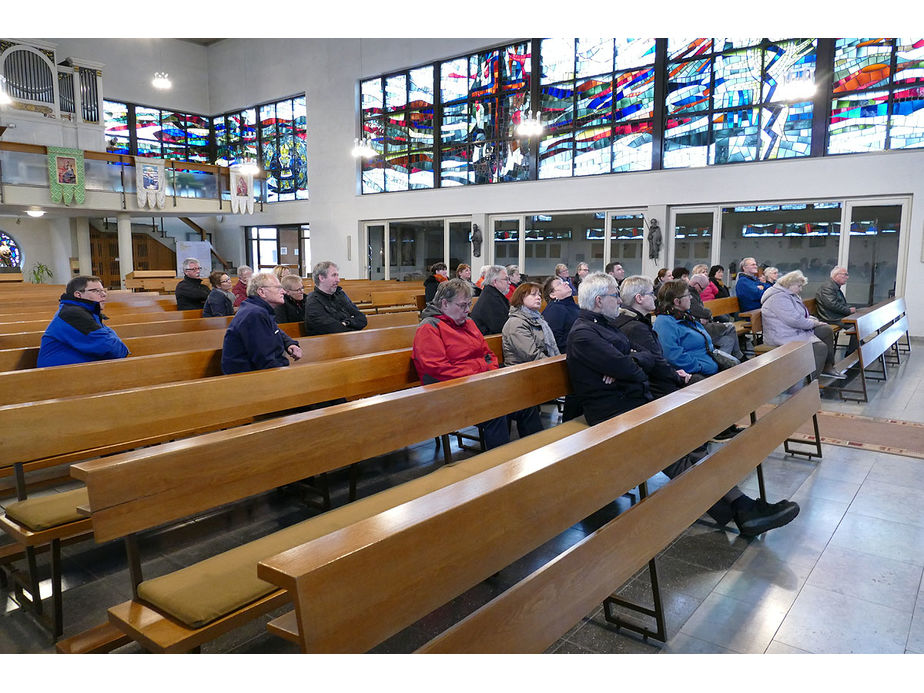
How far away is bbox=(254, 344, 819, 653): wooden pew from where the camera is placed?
1146mm

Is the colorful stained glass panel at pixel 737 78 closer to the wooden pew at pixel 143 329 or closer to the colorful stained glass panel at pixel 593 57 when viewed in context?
the colorful stained glass panel at pixel 593 57

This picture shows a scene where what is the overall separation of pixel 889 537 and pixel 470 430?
2.52m

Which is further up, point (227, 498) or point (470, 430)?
point (227, 498)

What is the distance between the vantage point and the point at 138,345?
13.2 ft

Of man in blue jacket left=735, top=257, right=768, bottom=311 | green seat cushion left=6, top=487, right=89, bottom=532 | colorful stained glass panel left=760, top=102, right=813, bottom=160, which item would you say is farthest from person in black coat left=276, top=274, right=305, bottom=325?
colorful stained glass panel left=760, top=102, right=813, bottom=160

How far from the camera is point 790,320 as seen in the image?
5312mm

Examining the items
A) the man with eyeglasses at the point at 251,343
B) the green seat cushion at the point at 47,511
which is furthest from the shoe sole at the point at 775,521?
the green seat cushion at the point at 47,511

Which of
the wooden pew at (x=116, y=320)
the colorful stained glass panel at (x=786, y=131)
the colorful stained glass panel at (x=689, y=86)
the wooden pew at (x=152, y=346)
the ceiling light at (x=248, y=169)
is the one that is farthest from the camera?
the ceiling light at (x=248, y=169)

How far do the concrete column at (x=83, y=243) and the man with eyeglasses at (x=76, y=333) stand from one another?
14.3 meters

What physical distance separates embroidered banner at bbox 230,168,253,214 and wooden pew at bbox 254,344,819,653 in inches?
620

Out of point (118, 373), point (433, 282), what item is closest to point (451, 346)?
point (118, 373)

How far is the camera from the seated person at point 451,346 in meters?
3.40
